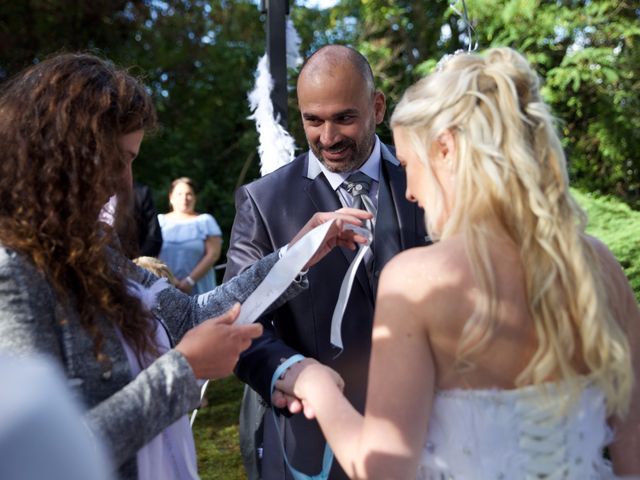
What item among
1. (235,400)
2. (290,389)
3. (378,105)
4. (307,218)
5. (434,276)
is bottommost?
Answer: (235,400)

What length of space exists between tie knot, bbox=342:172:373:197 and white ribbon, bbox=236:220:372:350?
364 mm

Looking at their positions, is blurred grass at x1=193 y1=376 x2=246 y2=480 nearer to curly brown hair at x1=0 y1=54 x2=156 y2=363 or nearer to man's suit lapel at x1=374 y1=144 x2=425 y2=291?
man's suit lapel at x1=374 y1=144 x2=425 y2=291

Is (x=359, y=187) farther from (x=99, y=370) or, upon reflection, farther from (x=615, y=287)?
(x=99, y=370)

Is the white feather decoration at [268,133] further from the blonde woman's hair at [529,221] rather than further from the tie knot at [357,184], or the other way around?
the blonde woman's hair at [529,221]

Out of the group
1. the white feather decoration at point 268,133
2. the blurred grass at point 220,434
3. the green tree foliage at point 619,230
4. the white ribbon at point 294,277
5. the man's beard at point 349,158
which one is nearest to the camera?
the white ribbon at point 294,277

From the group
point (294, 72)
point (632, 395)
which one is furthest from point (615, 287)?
point (294, 72)

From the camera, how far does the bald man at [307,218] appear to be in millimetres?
2785

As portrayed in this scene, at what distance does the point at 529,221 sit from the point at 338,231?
924 millimetres

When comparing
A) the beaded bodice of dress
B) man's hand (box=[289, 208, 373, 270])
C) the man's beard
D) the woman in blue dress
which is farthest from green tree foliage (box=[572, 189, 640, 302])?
the woman in blue dress

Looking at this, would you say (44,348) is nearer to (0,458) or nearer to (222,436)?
(0,458)

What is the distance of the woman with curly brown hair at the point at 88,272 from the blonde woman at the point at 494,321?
16.9 inches

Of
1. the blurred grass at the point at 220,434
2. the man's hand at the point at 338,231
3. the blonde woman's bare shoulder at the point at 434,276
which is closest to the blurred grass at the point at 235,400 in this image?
the blurred grass at the point at 220,434

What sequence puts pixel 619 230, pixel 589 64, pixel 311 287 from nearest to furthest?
pixel 311 287 < pixel 619 230 < pixel 589 64

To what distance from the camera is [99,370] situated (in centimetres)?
179
